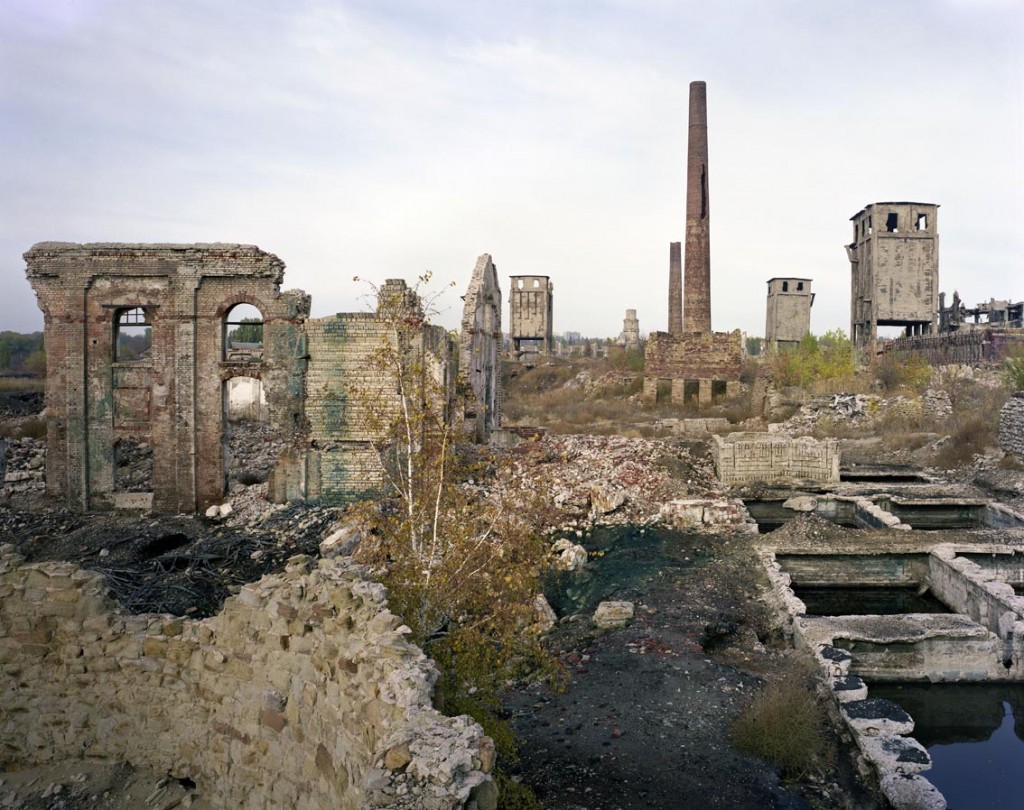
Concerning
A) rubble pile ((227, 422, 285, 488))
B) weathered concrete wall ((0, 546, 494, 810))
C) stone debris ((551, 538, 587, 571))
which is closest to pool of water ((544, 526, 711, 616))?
stone debris ((551, 538, 587, 571))

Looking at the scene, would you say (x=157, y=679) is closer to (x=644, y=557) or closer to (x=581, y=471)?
(x=644, y=557)

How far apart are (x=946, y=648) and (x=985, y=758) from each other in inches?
60.8

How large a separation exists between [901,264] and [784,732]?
3458cm

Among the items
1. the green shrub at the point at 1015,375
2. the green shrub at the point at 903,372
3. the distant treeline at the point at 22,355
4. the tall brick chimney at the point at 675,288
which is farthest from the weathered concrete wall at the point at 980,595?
the distant treeline at the point at 22,355

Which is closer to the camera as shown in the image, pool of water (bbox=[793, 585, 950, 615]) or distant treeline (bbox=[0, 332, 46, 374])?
pool of water (bbox=[793, 585, 950, 615])

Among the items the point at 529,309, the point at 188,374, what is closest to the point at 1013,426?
the point at 188,374

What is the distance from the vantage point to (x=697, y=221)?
104 ft

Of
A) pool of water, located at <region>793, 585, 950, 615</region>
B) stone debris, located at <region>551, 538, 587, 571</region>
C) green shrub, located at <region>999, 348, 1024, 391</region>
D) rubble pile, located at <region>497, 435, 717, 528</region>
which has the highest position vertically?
green shrub, located at <region>999, 348, 1024, 391</region>

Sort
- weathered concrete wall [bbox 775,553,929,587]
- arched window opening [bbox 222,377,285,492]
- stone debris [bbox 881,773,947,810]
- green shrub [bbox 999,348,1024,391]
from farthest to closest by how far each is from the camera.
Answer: green shrub [bbox 999,348,1024,391] < arched window opening [bbox 222,377,285,492] < weathered concrete wall [bbox 775,553,929,587] < stone debris [bbox 881,773,947,810]

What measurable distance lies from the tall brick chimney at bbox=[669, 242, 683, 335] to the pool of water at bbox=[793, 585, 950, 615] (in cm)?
3037

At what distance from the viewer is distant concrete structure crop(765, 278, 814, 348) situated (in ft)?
144

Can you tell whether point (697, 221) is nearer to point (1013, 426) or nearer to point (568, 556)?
point (1013, 426)

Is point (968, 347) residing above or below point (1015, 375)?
above

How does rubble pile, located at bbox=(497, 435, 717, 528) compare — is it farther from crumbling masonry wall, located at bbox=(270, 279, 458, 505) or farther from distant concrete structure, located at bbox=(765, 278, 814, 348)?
distant concrete structure, located at bbox=(765, 278, 814, 348)
